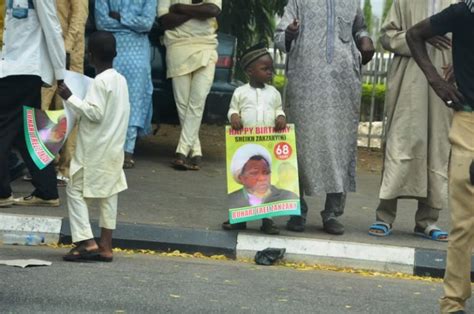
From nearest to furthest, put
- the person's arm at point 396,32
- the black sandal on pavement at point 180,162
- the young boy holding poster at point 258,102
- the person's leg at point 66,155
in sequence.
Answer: the young boy holding poster at point 258,102
the person's arm at point 396,32
the person's leg at point 66,155
the black sandal on pavement at point 180,162

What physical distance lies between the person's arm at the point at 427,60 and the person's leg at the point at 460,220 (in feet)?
→ 0.39

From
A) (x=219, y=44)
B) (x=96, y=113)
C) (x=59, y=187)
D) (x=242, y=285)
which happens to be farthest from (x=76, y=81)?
(x=219, y=44)

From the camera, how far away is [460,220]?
5.89 metres

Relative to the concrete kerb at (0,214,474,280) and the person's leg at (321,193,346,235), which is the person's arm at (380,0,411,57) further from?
the concrete kerb at (0,214,474,280)

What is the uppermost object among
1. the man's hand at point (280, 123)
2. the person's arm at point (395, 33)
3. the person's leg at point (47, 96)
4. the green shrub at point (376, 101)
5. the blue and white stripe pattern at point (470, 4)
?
the blue and white stripe pattern at point (470, 4)

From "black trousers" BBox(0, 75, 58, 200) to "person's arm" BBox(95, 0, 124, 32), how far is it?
195 centimetres

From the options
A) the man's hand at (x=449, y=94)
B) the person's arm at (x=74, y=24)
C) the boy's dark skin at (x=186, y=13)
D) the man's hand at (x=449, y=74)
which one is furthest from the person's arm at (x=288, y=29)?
the boy's dark skin at (x=186, y=13)

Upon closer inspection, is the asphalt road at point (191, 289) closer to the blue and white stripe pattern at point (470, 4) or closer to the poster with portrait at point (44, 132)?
the poster with portrait at point (44, 132)

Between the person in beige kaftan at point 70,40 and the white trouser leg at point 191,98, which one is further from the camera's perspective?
the white trouser leg at point 191,98

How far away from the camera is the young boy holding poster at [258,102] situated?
796 cm

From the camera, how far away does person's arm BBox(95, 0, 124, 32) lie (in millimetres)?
10320

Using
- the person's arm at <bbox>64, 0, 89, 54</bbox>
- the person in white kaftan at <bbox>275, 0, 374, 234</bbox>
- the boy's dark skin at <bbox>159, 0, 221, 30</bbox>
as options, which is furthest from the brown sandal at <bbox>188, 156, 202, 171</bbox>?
the person in white kaftan at <bbox>275, 0, 374, 234</bbox>

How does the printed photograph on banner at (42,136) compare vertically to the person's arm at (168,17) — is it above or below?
below

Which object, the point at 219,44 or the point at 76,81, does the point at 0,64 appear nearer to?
the point at 76,81
